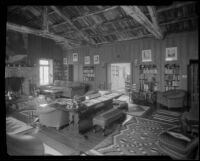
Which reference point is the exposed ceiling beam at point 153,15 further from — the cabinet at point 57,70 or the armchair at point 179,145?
the cabinet at point 57,70

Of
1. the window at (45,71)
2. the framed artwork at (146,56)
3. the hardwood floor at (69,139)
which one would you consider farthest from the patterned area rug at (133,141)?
the window at (45,71)

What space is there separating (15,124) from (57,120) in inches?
57.8

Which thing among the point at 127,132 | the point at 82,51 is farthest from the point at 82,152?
the point at 82,51

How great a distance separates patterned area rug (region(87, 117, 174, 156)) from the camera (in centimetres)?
264

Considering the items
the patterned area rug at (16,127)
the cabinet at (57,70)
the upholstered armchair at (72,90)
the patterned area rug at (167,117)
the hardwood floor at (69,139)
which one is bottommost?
the hardwood floor at (69,139)

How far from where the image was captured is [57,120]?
3.63m

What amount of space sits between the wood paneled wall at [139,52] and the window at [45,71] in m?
1.94

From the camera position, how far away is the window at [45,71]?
10309mm

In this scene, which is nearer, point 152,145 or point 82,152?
point 82,152

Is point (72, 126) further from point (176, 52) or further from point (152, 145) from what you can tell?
point (176, 52)

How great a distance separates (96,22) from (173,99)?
5.35 meters

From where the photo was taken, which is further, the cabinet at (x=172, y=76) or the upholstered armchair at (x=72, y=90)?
the upholstered armchair at (x=72, y=90)

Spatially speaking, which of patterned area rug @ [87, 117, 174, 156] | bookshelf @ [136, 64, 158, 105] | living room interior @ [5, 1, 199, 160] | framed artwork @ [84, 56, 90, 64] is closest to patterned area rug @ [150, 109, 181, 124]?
living room interior @ [5, 1, 199, 160]

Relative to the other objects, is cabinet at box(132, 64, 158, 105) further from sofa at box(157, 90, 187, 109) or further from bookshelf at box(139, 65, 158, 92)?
sofa at box(157, 90, 187, 109)
